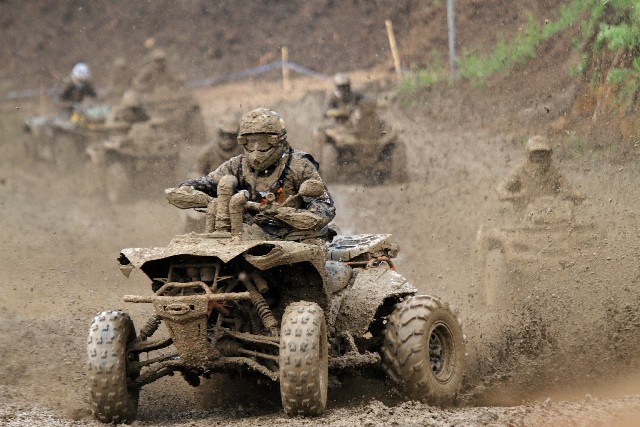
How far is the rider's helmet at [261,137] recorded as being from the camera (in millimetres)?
8445

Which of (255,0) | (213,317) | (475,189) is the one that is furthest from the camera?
(255,0)

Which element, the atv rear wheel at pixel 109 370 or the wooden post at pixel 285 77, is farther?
the wooden post at pixel 285 77

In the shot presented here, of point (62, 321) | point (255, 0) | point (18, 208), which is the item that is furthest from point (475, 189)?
point (255, 0)

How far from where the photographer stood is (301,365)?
23.6 feet

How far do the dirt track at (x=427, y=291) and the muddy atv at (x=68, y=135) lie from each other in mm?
683

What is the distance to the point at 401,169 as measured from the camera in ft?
61.7

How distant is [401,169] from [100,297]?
7.46 metres

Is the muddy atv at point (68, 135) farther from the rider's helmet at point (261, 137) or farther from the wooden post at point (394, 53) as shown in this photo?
the rider's helmet at point (261, 137)

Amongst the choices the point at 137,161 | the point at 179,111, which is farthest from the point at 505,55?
the point at 137,161

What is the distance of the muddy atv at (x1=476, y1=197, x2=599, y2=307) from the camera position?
38.3ft

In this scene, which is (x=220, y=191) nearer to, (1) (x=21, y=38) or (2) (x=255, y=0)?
(2) (x=255, y=0)

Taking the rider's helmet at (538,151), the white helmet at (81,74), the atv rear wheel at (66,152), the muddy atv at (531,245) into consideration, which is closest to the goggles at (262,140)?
the muddy atv at (531,245)

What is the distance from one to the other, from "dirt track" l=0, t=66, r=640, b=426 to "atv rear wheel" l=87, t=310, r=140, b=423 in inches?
12.6

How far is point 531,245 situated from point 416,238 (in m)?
2.81
